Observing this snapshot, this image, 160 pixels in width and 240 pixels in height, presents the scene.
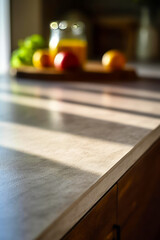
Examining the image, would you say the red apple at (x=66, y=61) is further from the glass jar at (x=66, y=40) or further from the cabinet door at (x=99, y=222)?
the cabinet door at (x=99, y=222)

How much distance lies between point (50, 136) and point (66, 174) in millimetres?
194

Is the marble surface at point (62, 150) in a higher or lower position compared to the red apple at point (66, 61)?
higher

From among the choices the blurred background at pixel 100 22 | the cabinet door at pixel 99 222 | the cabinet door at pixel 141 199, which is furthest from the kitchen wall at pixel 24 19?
the cabinet door at pixel 99 222

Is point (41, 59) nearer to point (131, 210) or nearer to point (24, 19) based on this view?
point (131, 210)

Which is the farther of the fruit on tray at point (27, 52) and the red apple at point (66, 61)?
the fruit on tray at point (27, 52)

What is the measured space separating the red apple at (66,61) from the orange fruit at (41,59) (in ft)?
0.14

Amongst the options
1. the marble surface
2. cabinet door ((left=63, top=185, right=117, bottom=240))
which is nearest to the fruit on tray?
the marble surface

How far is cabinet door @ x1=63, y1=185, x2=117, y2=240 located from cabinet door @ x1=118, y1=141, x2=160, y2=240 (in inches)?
1.3

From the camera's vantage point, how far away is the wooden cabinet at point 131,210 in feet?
1.55

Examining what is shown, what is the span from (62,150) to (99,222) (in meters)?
0.14

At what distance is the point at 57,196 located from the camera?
0.42 meters

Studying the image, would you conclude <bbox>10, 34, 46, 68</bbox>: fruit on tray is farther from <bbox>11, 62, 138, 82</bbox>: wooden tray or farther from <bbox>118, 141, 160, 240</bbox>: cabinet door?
<bbox>118, 141, 160, 240</bbox>: cabinet door

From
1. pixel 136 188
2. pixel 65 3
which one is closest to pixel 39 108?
pixel 136 188

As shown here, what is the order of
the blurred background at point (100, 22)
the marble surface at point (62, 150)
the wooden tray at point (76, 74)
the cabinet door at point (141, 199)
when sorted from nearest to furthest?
1. the marble surface at point (62, 150)
2. the cabinet door at point (141, 199)
3. the wooden tray at point (76, 74)
4. the blurred background at point (100, 22)
